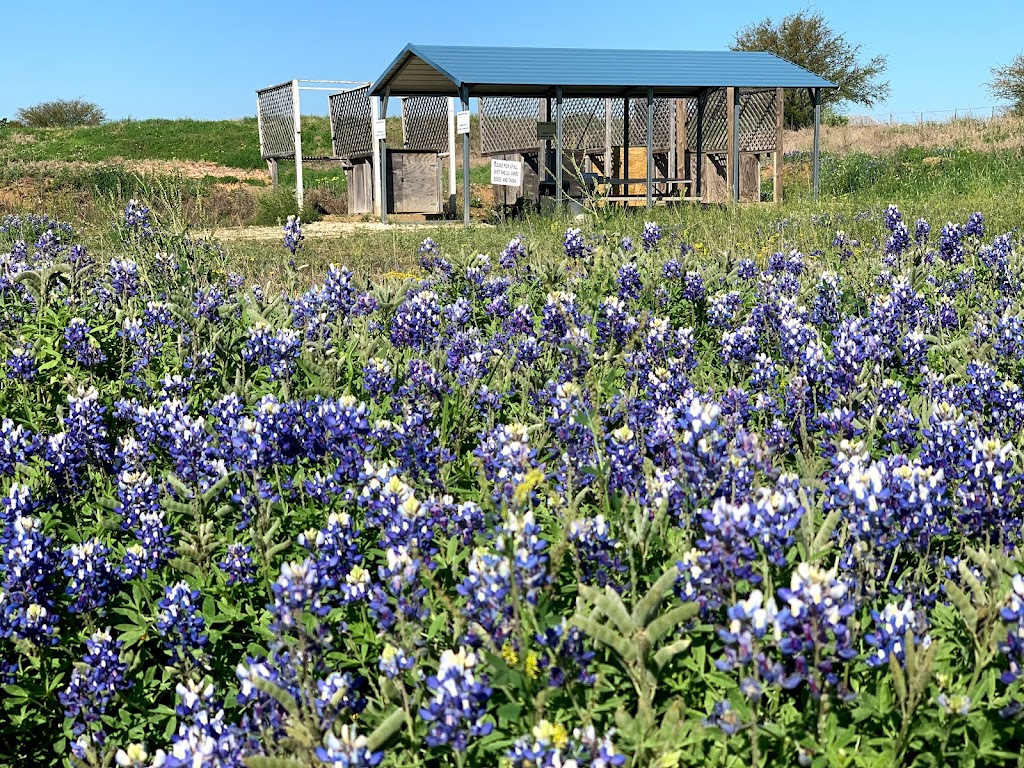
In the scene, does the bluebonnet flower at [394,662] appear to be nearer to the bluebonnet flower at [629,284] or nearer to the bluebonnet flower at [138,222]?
the bluebonnet flower at [629,284]

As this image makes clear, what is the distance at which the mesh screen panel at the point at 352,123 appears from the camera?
2434 cm

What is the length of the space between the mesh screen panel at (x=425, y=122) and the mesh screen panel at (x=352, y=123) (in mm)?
1392

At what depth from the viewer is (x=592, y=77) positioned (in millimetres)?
20094

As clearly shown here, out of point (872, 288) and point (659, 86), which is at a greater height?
point (659, 86)

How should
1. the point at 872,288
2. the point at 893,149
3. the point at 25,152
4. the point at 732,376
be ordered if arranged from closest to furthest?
the point at 732,376 < the point at 872,288 < the point at 893,149 < the point at 25,152

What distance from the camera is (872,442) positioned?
3422mm

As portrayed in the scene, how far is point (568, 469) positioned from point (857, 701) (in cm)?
100

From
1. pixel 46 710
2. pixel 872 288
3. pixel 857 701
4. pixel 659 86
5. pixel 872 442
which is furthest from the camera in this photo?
pixel 659 86

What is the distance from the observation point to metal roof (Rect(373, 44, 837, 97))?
19594 mm

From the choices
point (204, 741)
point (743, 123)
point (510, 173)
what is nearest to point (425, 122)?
point (743, 123)

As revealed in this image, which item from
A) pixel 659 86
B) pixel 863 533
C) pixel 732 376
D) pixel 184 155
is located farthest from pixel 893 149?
pixel 863 533

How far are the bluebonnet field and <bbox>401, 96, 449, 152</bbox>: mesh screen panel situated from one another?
21.4 metres

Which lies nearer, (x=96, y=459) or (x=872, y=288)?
(x=96, y=459)

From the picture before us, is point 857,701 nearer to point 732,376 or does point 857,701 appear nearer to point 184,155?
point 732,376
